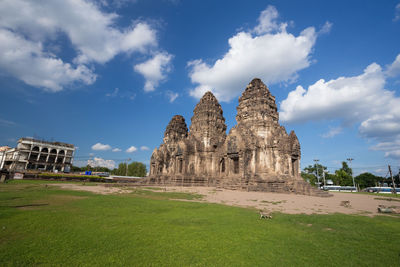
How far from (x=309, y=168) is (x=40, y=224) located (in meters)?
70.7

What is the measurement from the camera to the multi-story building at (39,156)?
181 ft

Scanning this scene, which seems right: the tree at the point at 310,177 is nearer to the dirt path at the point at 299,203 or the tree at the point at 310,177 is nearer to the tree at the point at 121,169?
the dirt path at the point at 299,203

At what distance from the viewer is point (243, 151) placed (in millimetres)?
21906

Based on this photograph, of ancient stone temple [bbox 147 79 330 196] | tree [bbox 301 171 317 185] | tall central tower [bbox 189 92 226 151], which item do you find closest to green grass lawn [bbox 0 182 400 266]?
ancient stone temple [bbox 147 79 330 196]

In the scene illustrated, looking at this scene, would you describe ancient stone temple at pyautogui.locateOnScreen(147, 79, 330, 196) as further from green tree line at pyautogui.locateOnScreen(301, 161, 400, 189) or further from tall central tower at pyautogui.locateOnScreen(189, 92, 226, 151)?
green tree line at pyautogui.locateOnScreen(301, 161, 400, 189)

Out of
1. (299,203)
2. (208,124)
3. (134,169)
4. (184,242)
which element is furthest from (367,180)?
(134,169)

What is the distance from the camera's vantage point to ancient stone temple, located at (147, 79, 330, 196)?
20.2 metres

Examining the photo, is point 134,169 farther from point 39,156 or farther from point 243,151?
point 243,151

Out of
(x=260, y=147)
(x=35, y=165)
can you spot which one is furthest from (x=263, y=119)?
(x=35, y=165)

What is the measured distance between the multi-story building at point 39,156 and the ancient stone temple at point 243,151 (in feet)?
153

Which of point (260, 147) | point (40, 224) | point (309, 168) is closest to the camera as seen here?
point (40, 224)

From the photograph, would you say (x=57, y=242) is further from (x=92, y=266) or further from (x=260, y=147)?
(x=260, y=147)

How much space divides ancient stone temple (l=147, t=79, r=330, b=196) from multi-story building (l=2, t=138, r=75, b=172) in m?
46.5

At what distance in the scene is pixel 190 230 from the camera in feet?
15.9
